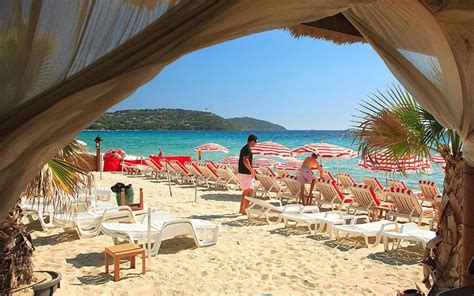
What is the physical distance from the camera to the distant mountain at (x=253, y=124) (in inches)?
3738

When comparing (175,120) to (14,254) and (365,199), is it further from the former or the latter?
(14,254)

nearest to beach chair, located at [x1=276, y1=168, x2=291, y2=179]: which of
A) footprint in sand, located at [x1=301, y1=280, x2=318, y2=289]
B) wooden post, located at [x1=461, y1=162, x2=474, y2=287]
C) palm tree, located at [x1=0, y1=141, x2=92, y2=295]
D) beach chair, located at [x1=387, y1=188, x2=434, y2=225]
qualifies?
beach chair, located at [x1=387, y1=188, x2=434, y2=225]

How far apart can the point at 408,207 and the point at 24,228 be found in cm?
658

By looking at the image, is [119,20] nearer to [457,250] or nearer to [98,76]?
[98,76]

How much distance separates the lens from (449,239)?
2.97m

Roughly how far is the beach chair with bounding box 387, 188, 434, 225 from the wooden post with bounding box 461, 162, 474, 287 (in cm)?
497

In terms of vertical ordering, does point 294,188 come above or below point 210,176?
below

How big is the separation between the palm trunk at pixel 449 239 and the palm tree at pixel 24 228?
9.40ft

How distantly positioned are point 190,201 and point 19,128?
9178 mm

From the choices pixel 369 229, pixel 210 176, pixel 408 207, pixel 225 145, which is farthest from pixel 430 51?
pixel 225 145

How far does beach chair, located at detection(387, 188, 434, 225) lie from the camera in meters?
7.45

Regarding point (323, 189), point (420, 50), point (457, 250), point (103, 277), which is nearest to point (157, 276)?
point (103, 277)

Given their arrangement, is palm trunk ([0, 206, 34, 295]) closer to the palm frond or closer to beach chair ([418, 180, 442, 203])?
the palm frond

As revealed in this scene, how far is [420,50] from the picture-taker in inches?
93.7
